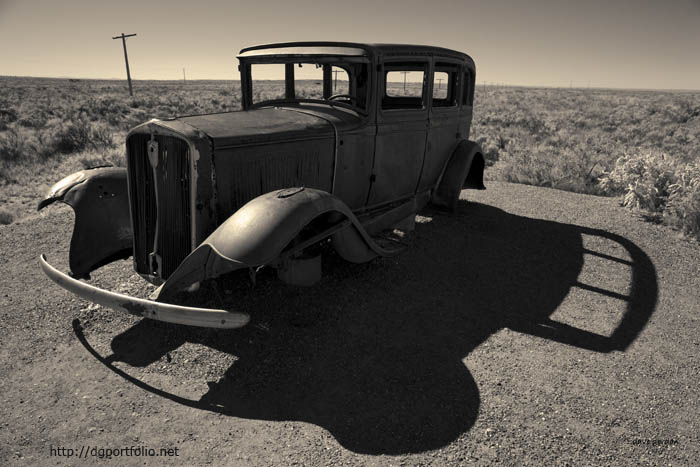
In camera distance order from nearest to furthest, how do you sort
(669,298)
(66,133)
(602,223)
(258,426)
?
(258,426) → (669,298) → (602,223) → (66,133)

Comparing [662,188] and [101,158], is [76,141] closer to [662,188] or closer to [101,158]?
[101,158]

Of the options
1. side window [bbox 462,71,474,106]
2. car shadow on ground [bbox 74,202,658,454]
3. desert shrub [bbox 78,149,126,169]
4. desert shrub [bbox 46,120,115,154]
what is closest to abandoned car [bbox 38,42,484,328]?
car shadow on ground [bbox 74,202,658,454]

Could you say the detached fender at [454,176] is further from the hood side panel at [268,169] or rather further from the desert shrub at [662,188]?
the desert shrub at [662,188]

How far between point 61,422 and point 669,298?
532cm

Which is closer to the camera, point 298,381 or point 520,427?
point 520,427

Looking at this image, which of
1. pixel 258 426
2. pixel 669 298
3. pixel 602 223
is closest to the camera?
pixel 258 426

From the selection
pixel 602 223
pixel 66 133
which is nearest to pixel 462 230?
pixel 602 223

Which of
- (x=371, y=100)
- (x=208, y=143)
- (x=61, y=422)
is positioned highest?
(x=371, y=100)

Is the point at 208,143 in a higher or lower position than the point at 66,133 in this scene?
higher

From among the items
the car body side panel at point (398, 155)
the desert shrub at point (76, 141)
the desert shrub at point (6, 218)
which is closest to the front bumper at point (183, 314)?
the car body side panel at point (398, 155)

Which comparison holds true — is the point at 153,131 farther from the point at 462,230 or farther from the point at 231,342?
the point at 462,230

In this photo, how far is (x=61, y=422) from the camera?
279cm

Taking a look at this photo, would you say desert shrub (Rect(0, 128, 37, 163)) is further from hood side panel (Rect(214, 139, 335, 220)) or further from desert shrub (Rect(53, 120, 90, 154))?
hood side panel (Rect(214, 139, 335, 220))

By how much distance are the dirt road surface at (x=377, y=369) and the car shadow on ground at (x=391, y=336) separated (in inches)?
0.6
